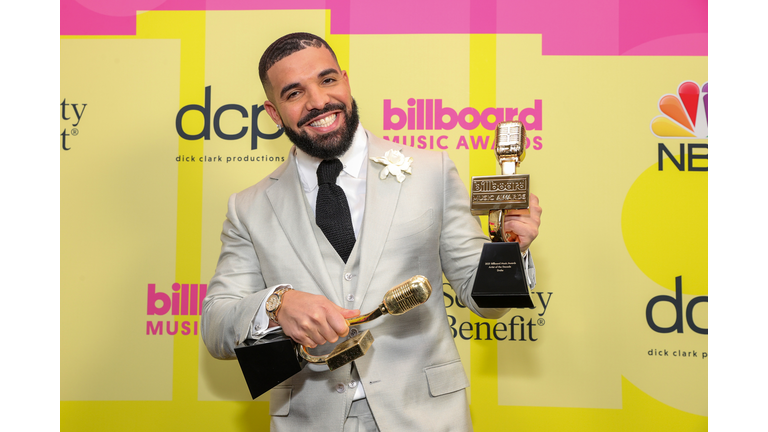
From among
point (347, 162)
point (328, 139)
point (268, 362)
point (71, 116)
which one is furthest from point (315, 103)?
point (71, 116)

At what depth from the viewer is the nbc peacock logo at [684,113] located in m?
3.11

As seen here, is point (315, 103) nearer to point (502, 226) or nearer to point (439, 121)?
point (502, 226)

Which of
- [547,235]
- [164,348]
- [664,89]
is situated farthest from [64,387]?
[664,89]

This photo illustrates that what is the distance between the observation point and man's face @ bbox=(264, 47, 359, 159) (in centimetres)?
209

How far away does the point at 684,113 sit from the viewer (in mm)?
3117

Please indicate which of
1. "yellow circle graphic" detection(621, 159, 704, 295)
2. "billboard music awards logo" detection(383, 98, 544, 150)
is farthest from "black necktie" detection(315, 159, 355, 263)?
"yellow circle graphic" detection(621, 159, 704, 295)

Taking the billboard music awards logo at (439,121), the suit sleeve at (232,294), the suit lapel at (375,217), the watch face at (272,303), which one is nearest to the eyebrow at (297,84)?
the suit lapel at (375,217)

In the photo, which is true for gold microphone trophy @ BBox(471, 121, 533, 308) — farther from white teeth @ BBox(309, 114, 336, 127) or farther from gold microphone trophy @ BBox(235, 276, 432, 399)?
white teeth @ BBox(309, 114, 336, 127)

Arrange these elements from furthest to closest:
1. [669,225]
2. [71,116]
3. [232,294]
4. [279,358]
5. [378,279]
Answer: [71,116], [669,225], [232,294], [378,279], [279,358]

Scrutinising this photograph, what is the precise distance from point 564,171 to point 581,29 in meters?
0.82

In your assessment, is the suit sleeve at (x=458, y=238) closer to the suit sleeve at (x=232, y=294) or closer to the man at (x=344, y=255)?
the man at (x=344, y=255)

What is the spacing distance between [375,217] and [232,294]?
601 mm

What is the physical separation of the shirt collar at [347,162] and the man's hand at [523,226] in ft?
2.06

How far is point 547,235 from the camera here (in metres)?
3.18
